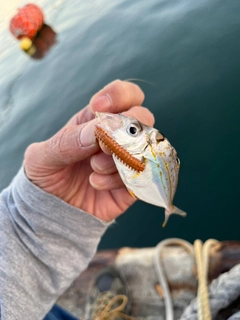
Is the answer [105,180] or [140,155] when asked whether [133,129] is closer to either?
[140,155]

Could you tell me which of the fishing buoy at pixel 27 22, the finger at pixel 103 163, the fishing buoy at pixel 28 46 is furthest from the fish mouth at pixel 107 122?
the fishing buoy at pixel 27 22

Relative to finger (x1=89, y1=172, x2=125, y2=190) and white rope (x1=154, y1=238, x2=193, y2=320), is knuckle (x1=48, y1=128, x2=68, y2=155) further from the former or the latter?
white rope (x1=154, y1=238, x2=193, y2=320)

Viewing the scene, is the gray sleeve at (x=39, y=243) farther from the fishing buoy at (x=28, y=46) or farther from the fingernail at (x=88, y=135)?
the fishing buoy at (x=28, y=46)

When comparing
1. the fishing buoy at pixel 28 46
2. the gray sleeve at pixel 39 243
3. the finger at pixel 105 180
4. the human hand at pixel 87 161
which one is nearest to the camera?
the human hand at pixel 87 161

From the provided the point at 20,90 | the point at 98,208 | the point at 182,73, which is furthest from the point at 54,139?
the point at 20,90

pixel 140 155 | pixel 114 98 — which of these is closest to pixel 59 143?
pixel 114 98
